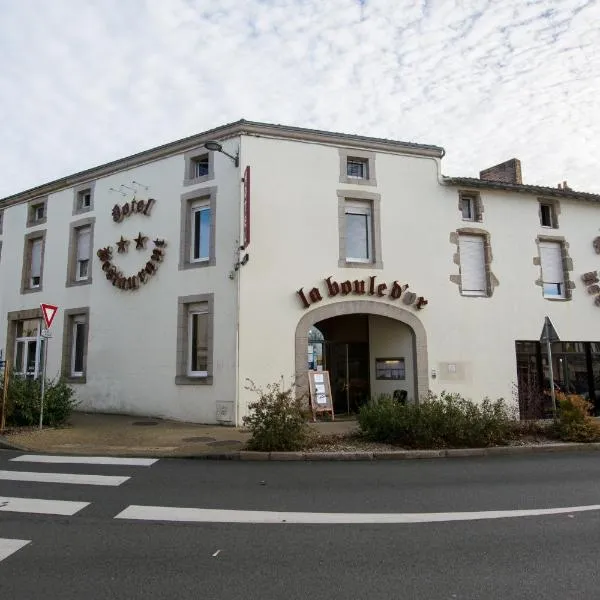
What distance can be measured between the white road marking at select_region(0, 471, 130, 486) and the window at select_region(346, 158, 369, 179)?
994 centimetres

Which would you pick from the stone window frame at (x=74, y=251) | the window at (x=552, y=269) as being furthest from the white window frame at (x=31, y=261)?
the window at (x=552, y=269)

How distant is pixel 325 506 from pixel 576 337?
12.6m

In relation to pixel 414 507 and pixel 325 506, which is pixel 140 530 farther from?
pixel 414 507

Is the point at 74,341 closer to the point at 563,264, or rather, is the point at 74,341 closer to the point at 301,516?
the point at 301,516

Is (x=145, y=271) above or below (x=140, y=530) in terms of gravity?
above

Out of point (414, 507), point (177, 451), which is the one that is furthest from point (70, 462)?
point (414, 507)

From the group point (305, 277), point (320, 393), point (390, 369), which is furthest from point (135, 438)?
point (390, 369)

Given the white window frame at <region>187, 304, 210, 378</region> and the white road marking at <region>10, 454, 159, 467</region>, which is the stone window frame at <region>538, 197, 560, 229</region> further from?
the white road marking at <region>10, 454, 159, 467</region>

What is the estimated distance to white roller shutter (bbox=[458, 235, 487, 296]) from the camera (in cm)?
1472

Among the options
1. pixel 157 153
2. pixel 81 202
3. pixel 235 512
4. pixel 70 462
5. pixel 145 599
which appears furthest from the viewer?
pixel 81 202

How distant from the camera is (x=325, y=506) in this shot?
5570 millimetres

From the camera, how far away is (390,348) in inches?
584

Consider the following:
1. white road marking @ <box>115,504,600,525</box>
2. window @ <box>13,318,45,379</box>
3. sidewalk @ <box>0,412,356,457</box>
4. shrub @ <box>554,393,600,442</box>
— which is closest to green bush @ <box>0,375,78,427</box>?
sidewalk @ <box>0,412,356,457</box>

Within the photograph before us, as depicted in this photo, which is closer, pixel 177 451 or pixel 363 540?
pixel 363 540
